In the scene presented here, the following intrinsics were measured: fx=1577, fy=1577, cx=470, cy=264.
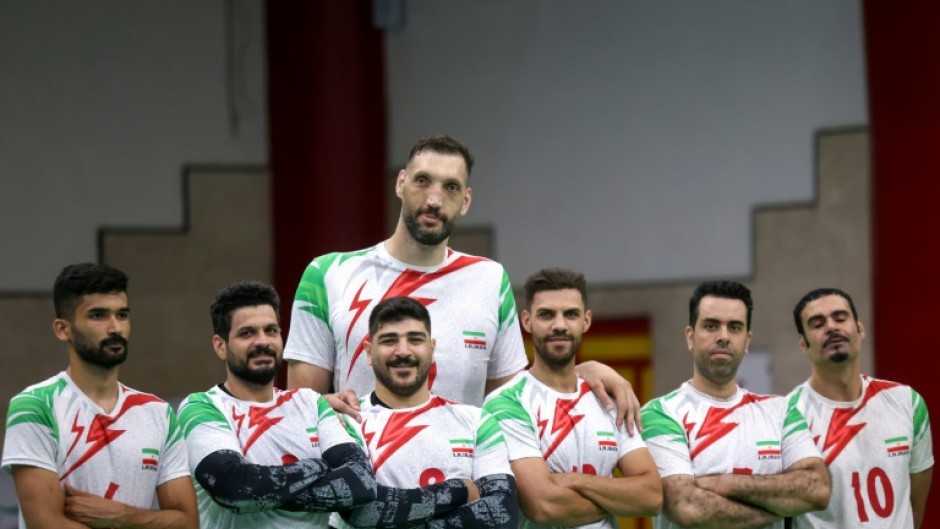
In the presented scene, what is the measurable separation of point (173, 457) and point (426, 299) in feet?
2.62

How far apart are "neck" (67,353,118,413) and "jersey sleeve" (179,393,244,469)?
0.67 ft

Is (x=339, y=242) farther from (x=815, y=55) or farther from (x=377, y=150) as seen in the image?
(x=815, y=55)

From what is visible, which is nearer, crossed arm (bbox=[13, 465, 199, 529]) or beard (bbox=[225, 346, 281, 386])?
crossed arm (bbox=[13, 465, 199, 529])

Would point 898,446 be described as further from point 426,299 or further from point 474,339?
point 426,299

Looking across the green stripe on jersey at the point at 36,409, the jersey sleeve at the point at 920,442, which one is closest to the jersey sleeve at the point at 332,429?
the green stripe on jersey at the point at 36,409

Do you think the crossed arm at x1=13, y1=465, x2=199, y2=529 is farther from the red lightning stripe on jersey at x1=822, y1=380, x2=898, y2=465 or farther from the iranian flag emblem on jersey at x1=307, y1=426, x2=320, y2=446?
the red lightning stripe on jersey at x1=822, y1=380, x2=898, y2=465

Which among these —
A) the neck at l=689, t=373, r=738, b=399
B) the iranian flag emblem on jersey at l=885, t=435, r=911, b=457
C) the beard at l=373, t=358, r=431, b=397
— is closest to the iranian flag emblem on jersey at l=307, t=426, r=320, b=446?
the beard at l=373, t=358, r=431, b=397

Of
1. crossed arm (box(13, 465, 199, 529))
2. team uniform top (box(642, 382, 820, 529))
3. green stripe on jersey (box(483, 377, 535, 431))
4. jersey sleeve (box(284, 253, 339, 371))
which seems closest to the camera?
crossed arm (box(13, 465, 199, 529))

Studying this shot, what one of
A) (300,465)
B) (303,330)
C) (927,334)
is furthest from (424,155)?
(927,334)

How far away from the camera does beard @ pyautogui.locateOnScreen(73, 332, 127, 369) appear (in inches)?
159

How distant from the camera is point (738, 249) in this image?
7609mm

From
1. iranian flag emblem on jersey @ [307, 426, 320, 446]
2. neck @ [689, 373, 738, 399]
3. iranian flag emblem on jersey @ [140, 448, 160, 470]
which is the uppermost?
neck @ [689, 373, 738, 399]

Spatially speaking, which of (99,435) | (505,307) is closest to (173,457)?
(99,435)

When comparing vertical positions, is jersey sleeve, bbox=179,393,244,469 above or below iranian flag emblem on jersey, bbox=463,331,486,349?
below
